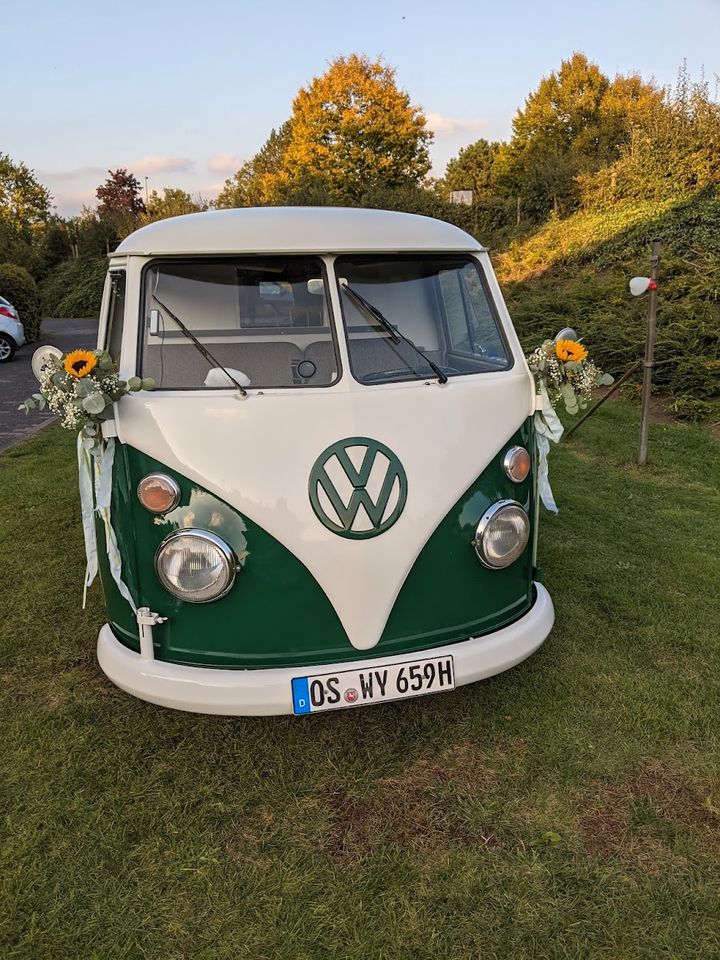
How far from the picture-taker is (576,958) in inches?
81.4

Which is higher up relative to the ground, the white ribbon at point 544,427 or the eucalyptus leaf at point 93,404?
the eucalyptus leaf at point 93,404

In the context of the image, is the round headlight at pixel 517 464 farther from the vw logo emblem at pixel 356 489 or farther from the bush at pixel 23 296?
the bush at pixel 23 296

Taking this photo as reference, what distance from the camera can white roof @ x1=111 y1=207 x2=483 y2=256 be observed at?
9.42 feet

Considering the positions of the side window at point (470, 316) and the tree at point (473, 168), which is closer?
the side window at point (470, 316)

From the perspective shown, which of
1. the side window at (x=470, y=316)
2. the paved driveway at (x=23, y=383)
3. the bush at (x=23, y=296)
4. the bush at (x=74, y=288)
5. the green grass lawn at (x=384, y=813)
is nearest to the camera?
the green grass lawn at (x=384, y=813)

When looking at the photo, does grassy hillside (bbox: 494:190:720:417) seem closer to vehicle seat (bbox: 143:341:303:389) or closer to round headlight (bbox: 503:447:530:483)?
round headlight (bbox: 503:447:530:483)

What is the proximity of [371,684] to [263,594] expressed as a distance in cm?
50

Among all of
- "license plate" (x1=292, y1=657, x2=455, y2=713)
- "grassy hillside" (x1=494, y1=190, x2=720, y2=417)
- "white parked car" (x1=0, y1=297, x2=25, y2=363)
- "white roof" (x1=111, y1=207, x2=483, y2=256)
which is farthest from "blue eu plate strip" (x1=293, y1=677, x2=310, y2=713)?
"white parked car" (x1=0, y1=297, x2=25, y2=363)

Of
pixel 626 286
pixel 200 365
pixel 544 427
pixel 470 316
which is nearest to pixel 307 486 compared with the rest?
pixel 200 365

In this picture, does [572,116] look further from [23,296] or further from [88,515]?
[88,515]

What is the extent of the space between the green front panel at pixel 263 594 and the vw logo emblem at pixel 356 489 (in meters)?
0.20

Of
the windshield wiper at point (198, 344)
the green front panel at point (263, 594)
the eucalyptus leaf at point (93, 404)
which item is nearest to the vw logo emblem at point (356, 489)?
the green front panel at point (263, 594)

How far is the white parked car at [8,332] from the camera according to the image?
43.7ft

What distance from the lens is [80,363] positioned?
2645mm
